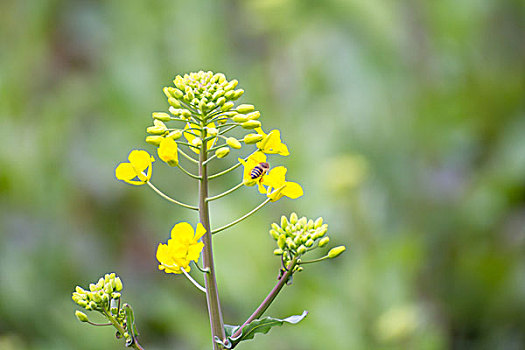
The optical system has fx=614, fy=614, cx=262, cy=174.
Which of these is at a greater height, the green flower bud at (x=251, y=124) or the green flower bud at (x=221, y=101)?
the green flower bud at (x=221, y=101)

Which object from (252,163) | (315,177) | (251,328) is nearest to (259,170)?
(252,163)

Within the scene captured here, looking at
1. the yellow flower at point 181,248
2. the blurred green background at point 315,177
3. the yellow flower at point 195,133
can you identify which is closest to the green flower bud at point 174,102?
the yellow flower at point 195,133

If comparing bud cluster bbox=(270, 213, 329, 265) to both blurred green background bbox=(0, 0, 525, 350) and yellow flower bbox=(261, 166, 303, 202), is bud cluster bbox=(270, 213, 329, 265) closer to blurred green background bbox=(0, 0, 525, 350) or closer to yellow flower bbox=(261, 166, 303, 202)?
yellow flower bbox=(261, 166, 303, 202)

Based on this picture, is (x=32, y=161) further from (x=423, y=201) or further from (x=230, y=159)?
(x=423, y=201)

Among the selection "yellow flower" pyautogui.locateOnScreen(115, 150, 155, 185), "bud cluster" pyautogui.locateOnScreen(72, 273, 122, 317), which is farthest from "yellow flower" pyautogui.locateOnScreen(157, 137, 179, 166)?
"bud cluster" pyautogui.locateOnScreen(72, 273, 122, 317)

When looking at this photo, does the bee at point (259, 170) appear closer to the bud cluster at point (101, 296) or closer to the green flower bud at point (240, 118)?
the green flower bud at point (240, 118)

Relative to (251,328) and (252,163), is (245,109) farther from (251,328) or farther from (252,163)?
(251,328)
